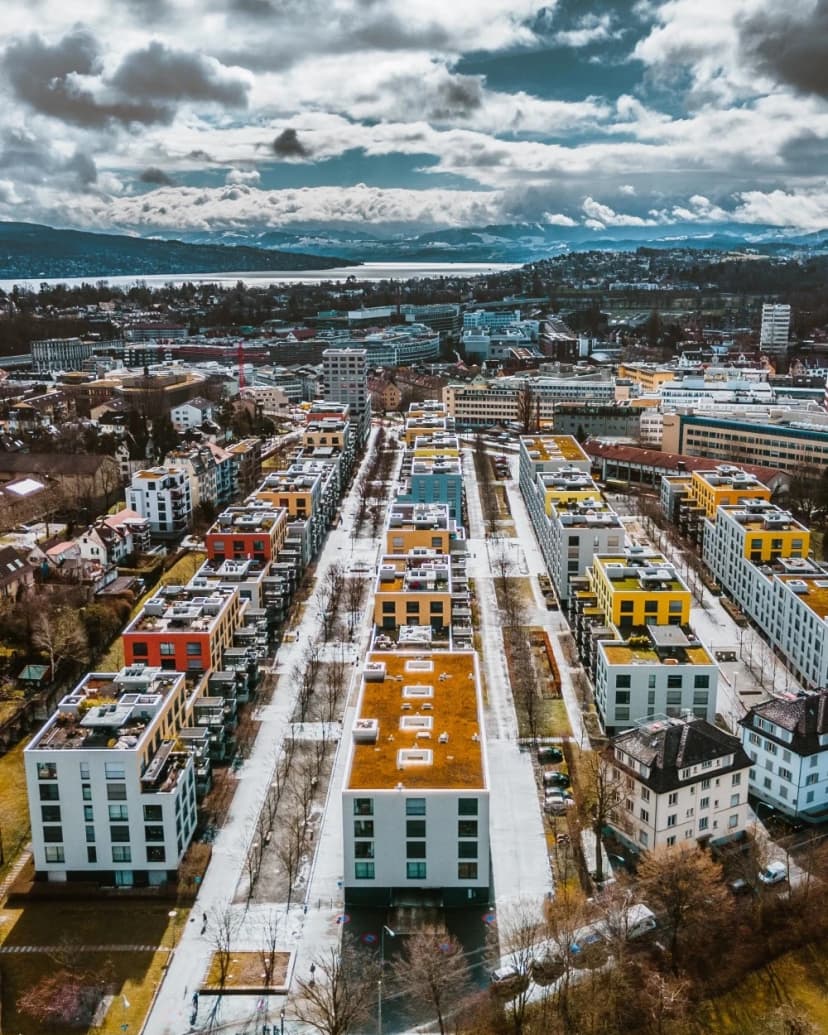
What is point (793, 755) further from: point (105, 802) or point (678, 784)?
point (105, 802)

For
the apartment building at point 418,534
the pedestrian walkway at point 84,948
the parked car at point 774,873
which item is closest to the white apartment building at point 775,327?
the apartment building at point 418,534

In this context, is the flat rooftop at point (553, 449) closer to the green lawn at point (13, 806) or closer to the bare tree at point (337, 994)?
the green lawn at point (13, 806)

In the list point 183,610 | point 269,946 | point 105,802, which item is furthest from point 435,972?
point 183,610

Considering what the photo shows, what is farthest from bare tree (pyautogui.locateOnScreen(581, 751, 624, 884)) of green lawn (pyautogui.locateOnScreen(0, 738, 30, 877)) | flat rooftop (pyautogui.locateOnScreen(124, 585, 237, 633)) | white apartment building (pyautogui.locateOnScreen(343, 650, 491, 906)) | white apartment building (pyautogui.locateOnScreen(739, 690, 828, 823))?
green lawn (pyautogui.locateOnScreen(0, 738, 30, 877))

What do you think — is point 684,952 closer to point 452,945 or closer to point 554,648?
point 452,945

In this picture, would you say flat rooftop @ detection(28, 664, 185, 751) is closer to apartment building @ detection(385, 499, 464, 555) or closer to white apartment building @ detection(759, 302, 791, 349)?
apartment building @ detection(385, 499, 464, 555)

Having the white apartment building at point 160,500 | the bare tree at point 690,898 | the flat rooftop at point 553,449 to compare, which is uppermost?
the flat rooftop at point 553,449
